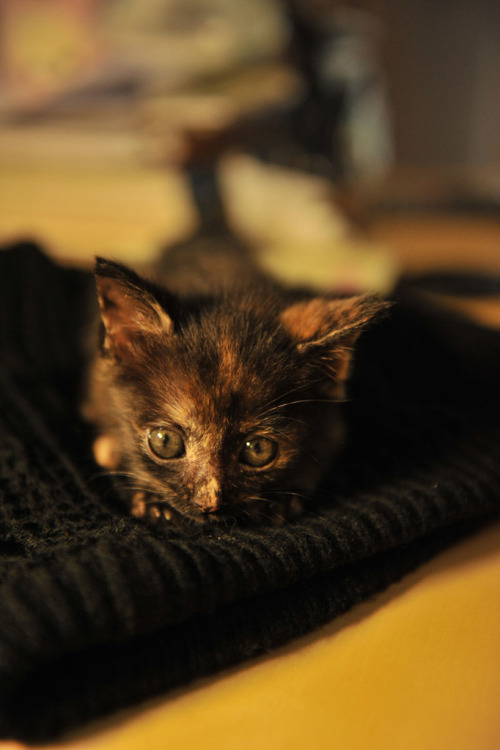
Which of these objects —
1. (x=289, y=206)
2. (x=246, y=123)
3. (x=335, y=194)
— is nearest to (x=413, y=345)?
(x=289, y=206)

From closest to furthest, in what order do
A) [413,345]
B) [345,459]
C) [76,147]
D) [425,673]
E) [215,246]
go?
[425,673]
[345,459]
[413,345]
[215,246]
[76,147]

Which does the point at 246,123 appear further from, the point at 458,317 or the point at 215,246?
the point at 458,317

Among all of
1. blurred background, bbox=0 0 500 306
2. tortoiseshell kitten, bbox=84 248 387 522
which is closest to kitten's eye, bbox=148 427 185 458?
tortoiseshell kitten, bbox=84 248 387 522

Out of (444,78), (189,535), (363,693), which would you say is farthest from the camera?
(444,78)

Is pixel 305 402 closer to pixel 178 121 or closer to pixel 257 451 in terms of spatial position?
pixel 257 451

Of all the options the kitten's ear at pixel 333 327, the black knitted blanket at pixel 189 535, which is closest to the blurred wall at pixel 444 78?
the black knitted blanket at pixel 189 535

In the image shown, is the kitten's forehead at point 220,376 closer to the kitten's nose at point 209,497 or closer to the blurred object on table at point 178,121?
the kitten's nose at point 209,497

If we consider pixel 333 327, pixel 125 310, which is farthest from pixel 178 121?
pixel 333 327
